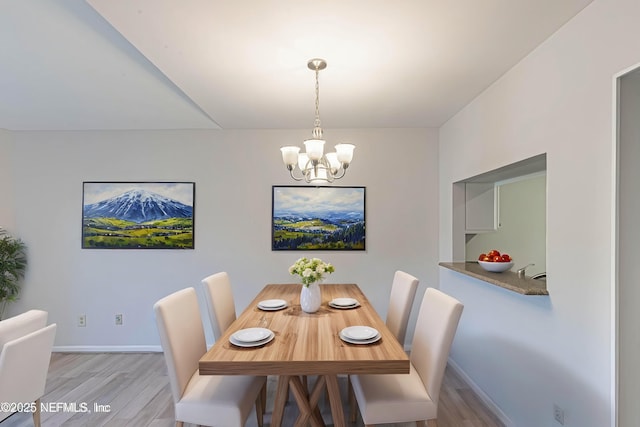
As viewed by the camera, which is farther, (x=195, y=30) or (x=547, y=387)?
(x=547, y=387)

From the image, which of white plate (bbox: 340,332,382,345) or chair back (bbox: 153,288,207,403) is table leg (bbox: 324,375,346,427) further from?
chair back (bbox: 153,288,207,403)

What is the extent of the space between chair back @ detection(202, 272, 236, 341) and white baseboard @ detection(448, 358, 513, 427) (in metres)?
2.06

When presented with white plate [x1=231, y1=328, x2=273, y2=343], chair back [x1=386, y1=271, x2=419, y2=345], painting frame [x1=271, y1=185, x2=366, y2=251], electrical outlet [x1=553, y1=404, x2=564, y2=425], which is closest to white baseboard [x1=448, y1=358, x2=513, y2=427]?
electrical outlet [x1=553, y1=404, x2=564, y2=425]

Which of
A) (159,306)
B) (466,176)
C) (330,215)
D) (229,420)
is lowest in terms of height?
(229,420)

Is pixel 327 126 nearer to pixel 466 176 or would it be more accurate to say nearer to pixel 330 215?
pixel 330 215

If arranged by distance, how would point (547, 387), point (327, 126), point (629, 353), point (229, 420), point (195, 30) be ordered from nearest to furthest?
point (629, 353), point (229, 420), point (195, 30), point (547, 387), point (327, 126)

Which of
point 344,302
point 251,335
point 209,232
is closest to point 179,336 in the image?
point 251,335

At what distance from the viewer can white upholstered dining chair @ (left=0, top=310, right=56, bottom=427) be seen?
1635 mm

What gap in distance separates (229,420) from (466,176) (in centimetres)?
256

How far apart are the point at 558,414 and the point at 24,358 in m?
2.91

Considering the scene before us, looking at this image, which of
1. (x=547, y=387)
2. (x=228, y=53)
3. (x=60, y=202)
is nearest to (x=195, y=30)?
(x=228, y=53)

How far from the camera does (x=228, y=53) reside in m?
1.92

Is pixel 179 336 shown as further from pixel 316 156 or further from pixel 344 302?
pixel 316 156

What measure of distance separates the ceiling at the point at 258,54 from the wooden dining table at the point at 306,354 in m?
1.62
